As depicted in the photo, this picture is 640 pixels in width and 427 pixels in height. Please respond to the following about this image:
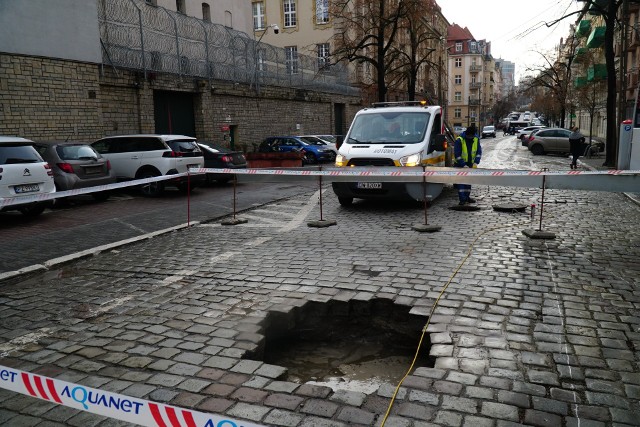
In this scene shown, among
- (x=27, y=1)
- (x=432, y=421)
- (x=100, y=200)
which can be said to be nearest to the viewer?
(x=432, y=421)

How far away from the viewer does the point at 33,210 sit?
456 inches

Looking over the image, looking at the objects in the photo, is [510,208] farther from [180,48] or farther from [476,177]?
[180,48]

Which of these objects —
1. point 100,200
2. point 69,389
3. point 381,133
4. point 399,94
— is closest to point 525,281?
point 69,389

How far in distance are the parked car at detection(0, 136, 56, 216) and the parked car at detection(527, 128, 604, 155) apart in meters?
29.0

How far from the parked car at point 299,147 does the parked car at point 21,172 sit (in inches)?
650

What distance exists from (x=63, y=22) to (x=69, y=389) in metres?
19.8

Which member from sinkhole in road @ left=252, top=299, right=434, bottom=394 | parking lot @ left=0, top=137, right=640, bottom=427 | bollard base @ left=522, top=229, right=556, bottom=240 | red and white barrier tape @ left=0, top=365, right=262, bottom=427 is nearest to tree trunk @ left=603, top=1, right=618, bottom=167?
parking lot @ left=0, top=137, right=640, bottom=427

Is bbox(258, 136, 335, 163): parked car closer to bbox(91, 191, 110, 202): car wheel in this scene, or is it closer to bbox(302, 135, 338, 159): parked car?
bbox(302, 135, 338, 159): parked car

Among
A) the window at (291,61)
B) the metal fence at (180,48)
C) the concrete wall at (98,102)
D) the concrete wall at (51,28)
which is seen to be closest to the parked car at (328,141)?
the concrete wall at (98,102)

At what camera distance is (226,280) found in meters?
6.29

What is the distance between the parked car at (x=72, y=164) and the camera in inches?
506

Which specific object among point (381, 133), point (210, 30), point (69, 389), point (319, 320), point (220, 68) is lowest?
point (319, 320)

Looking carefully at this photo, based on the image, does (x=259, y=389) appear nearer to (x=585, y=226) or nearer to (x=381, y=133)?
(x=585, y=226)

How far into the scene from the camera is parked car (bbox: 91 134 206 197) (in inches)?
598
